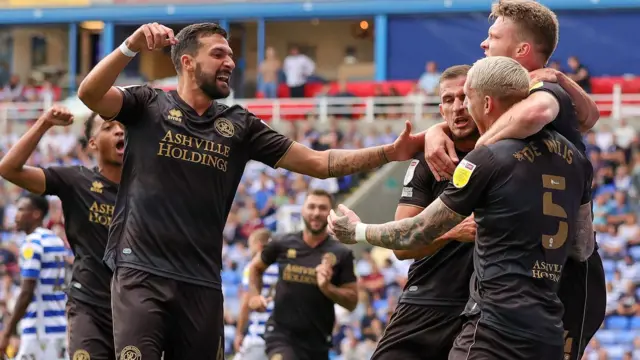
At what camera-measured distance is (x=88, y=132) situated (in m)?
9.27

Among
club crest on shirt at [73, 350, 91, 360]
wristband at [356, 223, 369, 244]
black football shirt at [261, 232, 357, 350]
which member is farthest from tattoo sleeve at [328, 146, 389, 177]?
black football shirt at [261, 232, 357, 350]

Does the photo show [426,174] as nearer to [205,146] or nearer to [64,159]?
[205,146]

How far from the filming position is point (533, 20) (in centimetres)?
670

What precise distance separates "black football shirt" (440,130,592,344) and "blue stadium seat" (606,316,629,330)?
426 inches

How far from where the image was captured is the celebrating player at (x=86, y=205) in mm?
8625

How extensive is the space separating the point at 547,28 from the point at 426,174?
1.27 m

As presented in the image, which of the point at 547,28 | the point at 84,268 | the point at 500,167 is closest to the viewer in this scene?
Result: the point at 500,167

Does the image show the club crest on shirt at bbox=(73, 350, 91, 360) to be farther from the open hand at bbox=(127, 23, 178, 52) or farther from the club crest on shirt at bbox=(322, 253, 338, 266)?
the club crest on shirt at bbox=(322, 253, 338, 266)

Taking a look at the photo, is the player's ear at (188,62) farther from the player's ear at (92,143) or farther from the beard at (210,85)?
the player's ear at (92,143)

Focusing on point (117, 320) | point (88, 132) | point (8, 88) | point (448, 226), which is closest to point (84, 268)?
point (88, 132)

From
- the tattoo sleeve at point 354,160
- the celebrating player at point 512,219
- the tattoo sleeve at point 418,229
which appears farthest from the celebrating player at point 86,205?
the celebrating player at point 512,219

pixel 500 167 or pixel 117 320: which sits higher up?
pixel 500 167

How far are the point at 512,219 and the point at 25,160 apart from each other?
429 cm

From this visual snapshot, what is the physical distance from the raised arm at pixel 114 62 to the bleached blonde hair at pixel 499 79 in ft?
6.16
